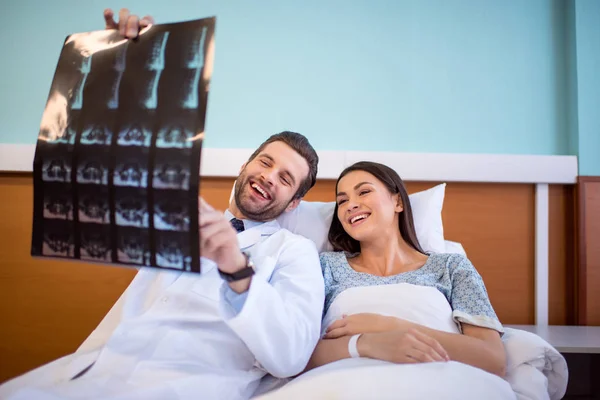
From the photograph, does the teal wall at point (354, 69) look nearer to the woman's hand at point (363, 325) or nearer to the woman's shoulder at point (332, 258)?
the woman's shoulder at point (332, 258)

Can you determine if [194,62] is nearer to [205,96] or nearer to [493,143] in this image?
[205,96]

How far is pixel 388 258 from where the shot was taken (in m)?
1.49

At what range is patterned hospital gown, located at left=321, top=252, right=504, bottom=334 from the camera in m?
1.22

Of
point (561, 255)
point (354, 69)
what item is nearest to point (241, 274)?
point (354, 69)

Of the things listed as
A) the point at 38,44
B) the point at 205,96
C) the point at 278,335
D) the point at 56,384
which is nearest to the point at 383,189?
the point at 278,335

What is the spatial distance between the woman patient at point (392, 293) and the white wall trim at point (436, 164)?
0.41 m

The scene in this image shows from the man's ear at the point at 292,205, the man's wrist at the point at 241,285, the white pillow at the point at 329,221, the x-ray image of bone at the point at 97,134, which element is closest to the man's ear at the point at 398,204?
the white pillow at the point at 329,221

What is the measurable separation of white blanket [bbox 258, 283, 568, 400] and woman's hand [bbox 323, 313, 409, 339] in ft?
0.16

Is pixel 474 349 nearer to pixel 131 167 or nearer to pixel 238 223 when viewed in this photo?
pixel 238 223

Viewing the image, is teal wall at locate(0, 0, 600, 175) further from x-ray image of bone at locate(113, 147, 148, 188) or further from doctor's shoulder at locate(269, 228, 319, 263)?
x-ray image of bone at locate(113, 147, 148, 188)

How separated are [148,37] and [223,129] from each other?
1.32 metres

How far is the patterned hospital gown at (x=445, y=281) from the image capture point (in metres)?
1.22

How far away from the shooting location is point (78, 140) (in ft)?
2.70

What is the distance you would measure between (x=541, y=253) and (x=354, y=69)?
1261 millimetres
